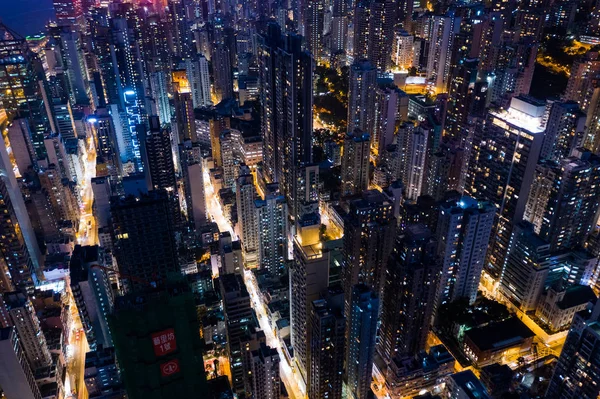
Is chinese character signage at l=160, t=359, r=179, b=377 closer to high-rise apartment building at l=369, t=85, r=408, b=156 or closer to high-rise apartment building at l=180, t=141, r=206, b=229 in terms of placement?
high-rise apartment building at l=180, t=141, r=206, b=229

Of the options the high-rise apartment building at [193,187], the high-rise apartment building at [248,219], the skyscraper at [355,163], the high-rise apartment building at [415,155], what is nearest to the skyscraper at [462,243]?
the high-rise apartment building at [415,155]

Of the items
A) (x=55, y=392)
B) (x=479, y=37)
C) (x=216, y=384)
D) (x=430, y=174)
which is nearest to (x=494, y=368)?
(x=216, y=384)

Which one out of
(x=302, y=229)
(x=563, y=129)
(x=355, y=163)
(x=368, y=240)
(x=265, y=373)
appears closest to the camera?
Answer: (x=265, y=373)

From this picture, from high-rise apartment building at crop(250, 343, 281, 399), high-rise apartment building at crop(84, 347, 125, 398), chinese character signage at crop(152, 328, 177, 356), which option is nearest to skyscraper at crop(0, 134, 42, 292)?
high-rise apartment building at crop(84, 347, 125, 398)

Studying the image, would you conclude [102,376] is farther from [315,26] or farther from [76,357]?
[315,26]

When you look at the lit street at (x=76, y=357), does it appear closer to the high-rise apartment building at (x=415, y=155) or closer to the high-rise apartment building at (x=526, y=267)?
the high-rise apartment building at (x=526, y=267)

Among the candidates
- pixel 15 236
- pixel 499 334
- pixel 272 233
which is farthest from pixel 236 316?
pixel 15 236
